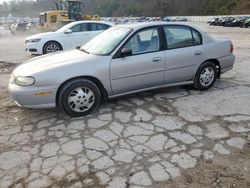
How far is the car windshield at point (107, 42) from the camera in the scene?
4.93 m

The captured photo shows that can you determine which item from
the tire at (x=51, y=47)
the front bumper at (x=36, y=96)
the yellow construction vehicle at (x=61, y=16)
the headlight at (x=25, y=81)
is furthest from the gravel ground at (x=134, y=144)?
the yellow construction vehicle at (x=61, y=16)

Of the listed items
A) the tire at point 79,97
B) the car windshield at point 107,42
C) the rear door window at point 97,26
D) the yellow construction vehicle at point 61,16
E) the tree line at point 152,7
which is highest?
the tree line at point 152,7

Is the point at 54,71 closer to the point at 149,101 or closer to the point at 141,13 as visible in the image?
the point at 149,101

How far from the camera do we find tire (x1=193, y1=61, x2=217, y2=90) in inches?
224

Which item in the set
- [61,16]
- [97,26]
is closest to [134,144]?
[97,26]

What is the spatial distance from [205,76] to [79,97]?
2742mm

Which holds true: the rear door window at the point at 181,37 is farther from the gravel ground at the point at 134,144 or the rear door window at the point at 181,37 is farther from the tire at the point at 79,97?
the tire at the point at 79,97

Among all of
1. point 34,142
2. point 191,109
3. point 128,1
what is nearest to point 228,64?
point 191,109

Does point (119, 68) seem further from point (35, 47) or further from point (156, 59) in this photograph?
point (35, 47)

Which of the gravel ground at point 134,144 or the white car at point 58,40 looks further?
the white car at point 58,40

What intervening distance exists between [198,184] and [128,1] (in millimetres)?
117751

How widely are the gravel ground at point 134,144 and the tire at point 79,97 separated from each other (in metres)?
0.19

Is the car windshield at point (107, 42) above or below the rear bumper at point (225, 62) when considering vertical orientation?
above

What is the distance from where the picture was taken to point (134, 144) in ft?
12.4
